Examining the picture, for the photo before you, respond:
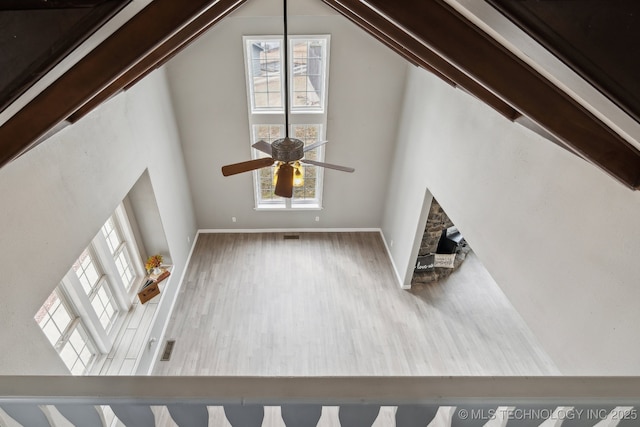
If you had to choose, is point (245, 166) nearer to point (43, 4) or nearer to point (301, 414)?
point (43, 4)

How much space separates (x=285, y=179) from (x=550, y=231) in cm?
241

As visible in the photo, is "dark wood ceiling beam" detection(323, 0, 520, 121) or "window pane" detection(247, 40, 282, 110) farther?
"window pane" detection(247, 40, 282, 110)

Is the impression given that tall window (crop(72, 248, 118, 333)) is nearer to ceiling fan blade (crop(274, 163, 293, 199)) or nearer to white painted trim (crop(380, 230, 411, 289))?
ceiling fan blade (crop(274, 163, 293, 199))

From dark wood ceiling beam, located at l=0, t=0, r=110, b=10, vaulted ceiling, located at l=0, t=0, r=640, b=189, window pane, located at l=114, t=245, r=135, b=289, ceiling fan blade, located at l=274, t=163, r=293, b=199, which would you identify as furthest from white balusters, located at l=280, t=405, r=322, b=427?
window pane, located at l=114, t=245, r=135, b=289

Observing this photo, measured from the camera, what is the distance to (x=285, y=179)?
386 centimetres

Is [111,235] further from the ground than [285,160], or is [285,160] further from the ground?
[285,160]

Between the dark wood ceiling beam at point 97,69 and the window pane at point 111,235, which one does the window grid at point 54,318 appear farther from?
the dark wood ceiling beam at point 97,69

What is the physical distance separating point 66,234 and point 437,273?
573 centimetres

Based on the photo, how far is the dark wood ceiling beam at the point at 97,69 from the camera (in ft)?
5.32

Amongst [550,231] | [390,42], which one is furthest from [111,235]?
[550,231]

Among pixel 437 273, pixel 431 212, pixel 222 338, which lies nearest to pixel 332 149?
pixel 431 212

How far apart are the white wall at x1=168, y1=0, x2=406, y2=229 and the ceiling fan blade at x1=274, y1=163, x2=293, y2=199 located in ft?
9.90

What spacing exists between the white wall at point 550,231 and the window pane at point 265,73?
3050mm

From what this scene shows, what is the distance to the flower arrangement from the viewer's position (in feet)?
18.9
